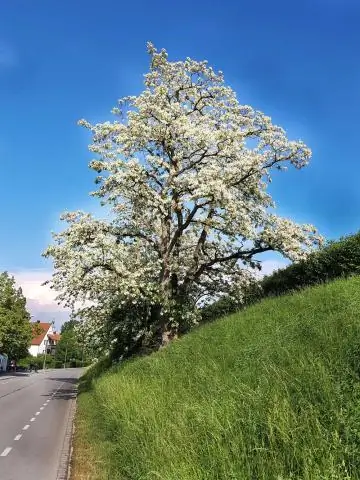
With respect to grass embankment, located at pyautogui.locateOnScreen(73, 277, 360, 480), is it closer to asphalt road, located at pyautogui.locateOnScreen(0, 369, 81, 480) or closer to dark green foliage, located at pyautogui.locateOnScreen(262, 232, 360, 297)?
asphalt road, located at pyautogui.locateOnScreen(0, 369, 81, 480)

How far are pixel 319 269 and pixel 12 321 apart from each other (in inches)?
2296

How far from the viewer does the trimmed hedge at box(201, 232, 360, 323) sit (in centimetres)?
1628

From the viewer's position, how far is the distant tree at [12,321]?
6612cm

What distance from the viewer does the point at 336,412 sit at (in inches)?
213

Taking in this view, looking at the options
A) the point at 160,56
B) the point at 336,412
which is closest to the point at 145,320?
the point at 160,56

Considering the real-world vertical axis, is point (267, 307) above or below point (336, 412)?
above

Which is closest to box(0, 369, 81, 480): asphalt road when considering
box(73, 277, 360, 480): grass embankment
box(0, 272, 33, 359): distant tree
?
box(73, 277, 360, 480): grass embankment

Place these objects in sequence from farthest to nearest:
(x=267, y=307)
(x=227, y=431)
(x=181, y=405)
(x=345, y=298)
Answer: (x=267, y=307) < (x=345, y=298) < (x=181, y=405) < (x=227, y=431)

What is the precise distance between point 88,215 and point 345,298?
1657 centimetres

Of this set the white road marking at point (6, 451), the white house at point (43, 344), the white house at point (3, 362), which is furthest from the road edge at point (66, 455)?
the white house at point (43, 344)

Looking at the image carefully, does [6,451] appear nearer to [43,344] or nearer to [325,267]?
[325,267]

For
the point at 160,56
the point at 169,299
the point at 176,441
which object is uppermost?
the point at 160,56

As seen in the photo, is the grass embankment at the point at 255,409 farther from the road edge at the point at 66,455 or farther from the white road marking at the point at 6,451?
the white road marking at the point at 6,451

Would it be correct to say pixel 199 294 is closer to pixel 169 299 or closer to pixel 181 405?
pixel 169 299
